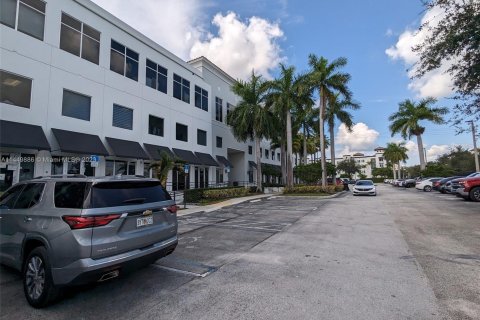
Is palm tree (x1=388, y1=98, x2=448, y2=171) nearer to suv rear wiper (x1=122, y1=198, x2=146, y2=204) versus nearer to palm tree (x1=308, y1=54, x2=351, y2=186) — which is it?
palm tree (x1=308, y1=54, x2=351, y2=186)

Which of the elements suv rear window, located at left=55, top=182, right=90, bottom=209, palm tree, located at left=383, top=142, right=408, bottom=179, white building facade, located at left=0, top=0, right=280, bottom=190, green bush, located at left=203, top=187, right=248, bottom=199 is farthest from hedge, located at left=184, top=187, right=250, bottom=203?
palm tree, located at left=383, top=142, right=408, bottom=179

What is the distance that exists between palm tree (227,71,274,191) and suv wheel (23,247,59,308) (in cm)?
2444

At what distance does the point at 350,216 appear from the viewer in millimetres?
11992

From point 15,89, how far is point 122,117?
6.66m

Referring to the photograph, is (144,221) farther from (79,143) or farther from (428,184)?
(428,184)

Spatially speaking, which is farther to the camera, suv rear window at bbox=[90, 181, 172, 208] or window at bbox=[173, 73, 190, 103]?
window at bbox=[173, 73, 190, 103]

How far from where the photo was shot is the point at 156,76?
23.5m

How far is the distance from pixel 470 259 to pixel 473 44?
8580 millimetres

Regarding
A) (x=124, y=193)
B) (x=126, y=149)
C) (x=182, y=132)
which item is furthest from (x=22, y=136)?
(x=182, y=132)

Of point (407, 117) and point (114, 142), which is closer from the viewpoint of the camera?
point (114, 142)

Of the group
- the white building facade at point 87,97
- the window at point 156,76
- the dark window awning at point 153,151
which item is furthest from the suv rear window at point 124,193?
the window at point 156,76

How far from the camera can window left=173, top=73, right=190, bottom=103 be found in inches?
1011

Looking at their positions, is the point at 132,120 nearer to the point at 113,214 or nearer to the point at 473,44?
the point at 113,214

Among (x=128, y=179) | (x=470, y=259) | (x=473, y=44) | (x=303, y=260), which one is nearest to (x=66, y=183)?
(x=128, y=179)
